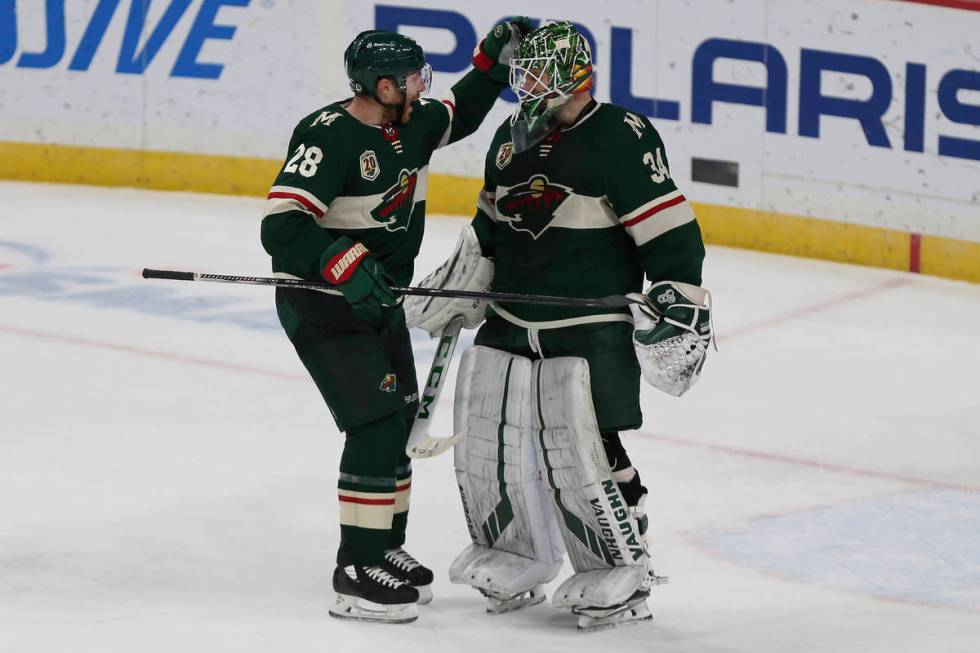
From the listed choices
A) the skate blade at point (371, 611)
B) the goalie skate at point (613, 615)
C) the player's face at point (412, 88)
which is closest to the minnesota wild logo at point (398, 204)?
the player's face at point (412, 88)

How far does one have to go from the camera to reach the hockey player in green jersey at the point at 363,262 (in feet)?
12.0

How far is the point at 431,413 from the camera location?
155 inches

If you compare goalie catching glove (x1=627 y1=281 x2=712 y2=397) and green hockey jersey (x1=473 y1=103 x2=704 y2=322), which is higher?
green hockey jersey (x1=473 y1=103 x2=704 y2=322)

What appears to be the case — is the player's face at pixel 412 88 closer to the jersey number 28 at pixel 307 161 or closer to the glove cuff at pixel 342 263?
the jersey number 28 at pixel 307 161

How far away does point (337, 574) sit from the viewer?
152 inches

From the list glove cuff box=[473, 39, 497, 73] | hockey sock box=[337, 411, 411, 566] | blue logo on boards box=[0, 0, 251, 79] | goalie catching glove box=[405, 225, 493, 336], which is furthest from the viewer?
blue logo on boards box=[0, 0, 251, 79]

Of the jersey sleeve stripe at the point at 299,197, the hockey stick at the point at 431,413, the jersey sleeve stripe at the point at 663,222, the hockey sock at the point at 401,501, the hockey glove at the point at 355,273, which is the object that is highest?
the jersey sleeve stripe at the point at 299,197

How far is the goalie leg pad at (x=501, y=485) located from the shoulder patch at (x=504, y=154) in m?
0.38

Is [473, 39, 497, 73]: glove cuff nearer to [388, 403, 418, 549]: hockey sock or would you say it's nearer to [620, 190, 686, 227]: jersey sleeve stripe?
[620, 190, 686, 227]: jersey sleeve stripe

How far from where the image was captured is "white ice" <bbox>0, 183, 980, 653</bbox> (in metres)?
3.82

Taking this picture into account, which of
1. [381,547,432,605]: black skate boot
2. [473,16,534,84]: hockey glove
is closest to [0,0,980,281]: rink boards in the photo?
[473,16,534,84]: hockey glove

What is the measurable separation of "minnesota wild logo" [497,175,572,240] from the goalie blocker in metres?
0.27

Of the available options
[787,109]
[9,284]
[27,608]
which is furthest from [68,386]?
[787,109]

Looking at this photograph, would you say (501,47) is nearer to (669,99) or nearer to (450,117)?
(450,117)
